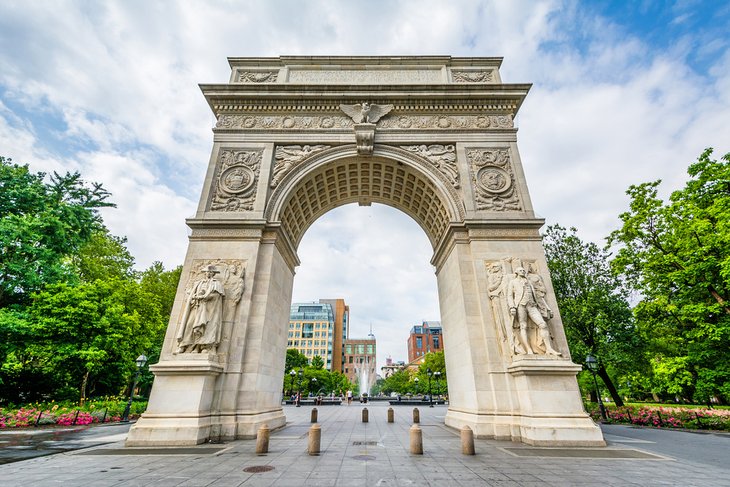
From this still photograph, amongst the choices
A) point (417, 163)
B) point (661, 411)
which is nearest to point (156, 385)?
point (417, 163)

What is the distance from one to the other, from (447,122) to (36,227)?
25.2 meters

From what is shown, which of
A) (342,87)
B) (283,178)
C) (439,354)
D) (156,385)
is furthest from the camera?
(439,354)

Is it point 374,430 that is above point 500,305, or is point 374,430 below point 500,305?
below

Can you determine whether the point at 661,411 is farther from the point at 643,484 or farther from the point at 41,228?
the point at 41,228

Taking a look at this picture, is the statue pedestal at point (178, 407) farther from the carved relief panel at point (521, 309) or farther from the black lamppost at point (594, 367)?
the black lamppost at point (594, 367)

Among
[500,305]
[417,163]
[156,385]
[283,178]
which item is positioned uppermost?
[417,163]

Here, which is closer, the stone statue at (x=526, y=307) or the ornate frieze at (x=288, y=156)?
the stone statue at (x=526, y=307)

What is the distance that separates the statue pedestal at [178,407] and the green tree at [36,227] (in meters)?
16.3

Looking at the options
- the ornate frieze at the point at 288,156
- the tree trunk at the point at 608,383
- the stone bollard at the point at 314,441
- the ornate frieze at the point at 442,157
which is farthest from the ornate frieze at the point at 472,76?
the tree trunk at the point at 608,383

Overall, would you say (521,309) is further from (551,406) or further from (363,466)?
(363,466)

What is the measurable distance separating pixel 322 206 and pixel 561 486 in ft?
50.3

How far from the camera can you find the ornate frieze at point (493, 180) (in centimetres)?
1407

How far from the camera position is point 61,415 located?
16406 millimetres

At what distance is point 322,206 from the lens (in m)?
18.2
